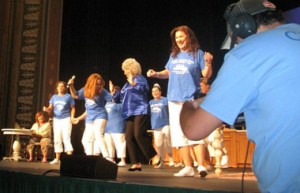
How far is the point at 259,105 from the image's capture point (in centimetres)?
100

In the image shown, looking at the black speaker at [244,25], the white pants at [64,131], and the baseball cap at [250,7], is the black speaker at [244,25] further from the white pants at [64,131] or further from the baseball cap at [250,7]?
the white pants at [64,131]

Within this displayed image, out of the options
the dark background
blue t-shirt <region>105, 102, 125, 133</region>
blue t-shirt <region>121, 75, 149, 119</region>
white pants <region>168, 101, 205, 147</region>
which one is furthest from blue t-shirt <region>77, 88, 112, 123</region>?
the dark background

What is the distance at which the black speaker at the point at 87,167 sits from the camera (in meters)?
2.55

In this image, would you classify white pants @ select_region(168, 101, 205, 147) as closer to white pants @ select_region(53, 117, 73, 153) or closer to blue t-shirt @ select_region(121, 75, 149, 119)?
blue t-shirt @ select_region(121, 75, 149, 119)

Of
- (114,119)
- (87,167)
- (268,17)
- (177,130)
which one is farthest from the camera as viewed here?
(114,119)

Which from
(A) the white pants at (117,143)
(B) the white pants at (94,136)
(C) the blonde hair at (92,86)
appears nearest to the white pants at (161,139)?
(A) the white pants at (117,143)

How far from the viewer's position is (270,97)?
0.98 m

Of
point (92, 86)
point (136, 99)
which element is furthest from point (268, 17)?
point (92, 86)

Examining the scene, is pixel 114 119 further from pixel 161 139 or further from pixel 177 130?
pixel 177 130

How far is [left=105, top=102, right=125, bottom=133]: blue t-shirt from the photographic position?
22.0 ft

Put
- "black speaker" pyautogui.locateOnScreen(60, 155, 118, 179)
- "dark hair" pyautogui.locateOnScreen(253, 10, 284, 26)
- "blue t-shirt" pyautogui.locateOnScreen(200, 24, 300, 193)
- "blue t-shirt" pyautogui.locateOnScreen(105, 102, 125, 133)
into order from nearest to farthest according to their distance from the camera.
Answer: "blue t-shirt" pyautogui.locateOnScreen(200, 24, 300, 193) < "dark hair" pyautogui.locateOnScreen(253, 10, 284, 26) < "black speaker" pyautogui.locateOnScreen(60, 155, 118, 179) < "blue t-shirt" pyautogui.locateOnScreen(105, 102, 125, 133)

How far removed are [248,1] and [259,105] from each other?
0.36m

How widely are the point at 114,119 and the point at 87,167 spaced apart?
4218 millimetres

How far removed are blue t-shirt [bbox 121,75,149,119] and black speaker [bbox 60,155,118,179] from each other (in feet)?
6.94
